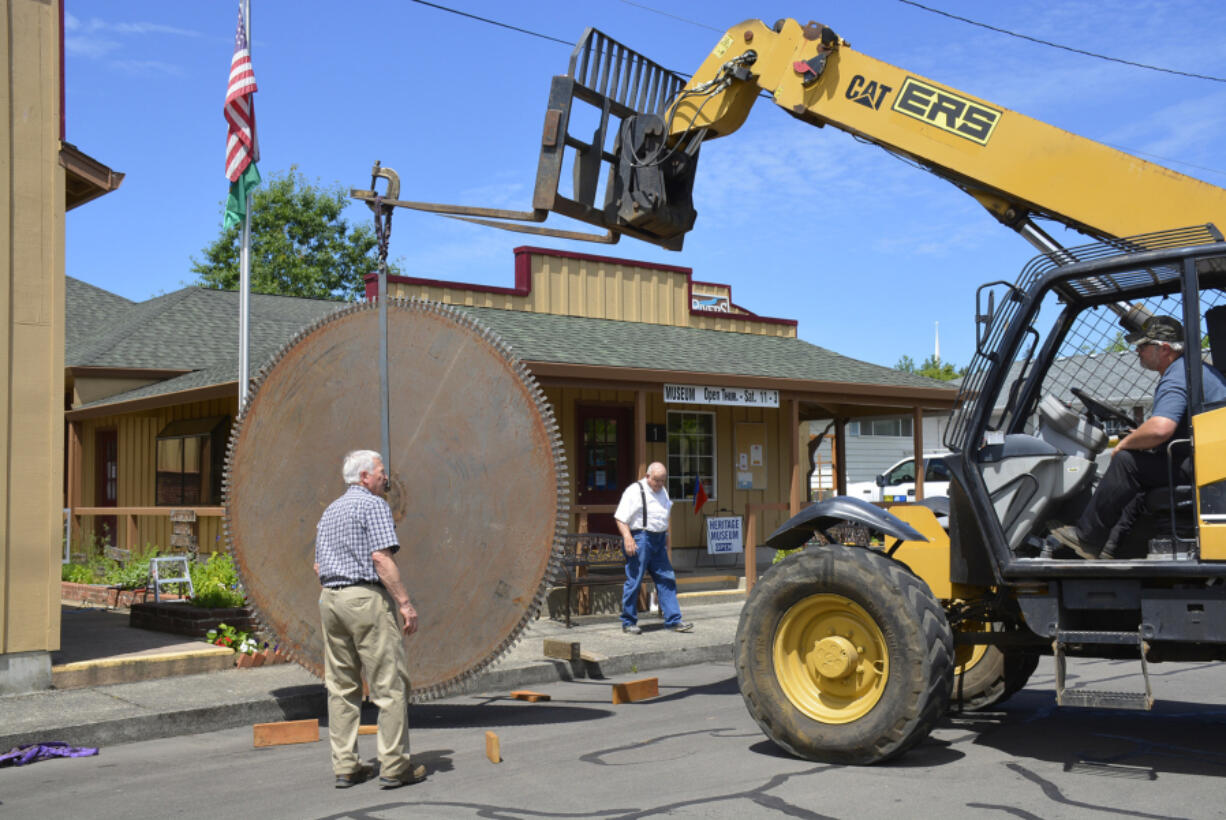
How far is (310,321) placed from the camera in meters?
13.7

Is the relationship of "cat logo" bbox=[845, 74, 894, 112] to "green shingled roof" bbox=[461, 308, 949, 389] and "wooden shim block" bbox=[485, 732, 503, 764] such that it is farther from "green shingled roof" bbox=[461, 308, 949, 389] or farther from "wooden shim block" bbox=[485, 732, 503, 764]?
"green shingled roof" bbox=[461, 308, 949, 389]

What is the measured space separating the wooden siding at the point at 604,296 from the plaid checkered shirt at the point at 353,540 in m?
9.90

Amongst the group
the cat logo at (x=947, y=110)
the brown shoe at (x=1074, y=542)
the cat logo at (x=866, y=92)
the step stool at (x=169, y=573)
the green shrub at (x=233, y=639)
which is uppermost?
the cat logo at (x=866, y=92)

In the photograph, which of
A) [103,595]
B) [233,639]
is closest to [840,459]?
[103,595]

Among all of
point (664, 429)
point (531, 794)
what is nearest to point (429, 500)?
point (531, 794)

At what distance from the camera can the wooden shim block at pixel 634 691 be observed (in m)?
8.49

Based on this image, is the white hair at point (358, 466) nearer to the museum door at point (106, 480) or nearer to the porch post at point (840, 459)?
the porch post at point (840, 459)

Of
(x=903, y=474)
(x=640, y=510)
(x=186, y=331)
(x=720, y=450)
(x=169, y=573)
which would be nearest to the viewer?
(x=640, y=510)

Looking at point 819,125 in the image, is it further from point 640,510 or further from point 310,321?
point 310,321

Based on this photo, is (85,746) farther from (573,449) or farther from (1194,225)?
(573,449)

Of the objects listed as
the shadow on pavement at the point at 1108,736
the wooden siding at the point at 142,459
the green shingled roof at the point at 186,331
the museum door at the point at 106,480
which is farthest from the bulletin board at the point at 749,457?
the shadow on pavement at the point at 1108,736

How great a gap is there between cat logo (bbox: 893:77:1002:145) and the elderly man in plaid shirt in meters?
4.05

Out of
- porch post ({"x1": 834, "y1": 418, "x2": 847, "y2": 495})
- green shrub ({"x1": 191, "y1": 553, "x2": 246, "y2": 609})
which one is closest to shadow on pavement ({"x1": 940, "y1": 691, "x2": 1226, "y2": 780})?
green shrub ({"x1": 191, "y1": 553, "x2": 246, "y2": 609})

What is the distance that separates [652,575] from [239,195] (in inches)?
235
